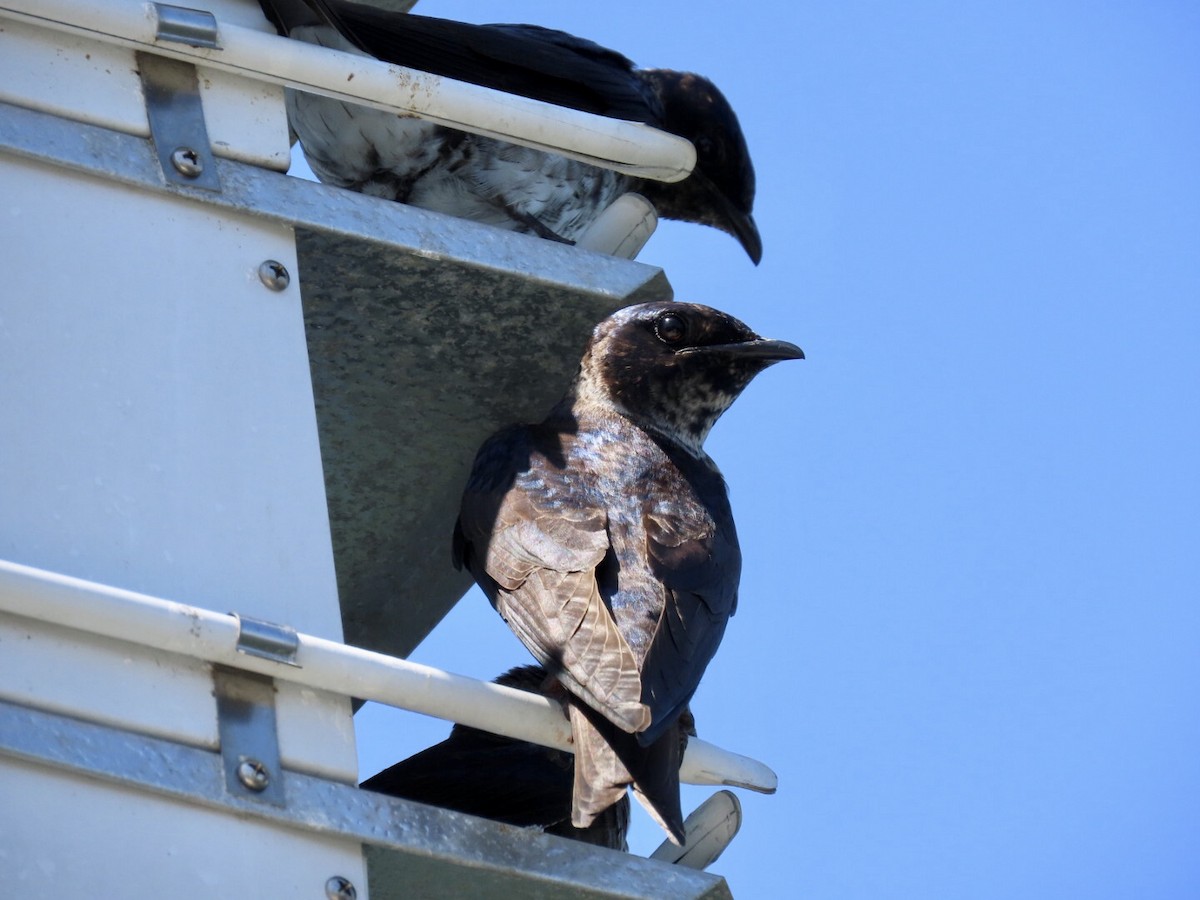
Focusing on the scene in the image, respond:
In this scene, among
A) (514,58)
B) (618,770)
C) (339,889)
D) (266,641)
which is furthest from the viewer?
(514,58)

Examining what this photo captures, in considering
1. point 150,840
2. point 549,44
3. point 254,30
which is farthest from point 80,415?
point 549,44

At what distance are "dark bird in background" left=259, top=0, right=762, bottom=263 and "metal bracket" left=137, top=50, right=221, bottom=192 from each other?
779mm

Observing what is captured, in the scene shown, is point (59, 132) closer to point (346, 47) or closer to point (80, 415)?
point (80, 415)

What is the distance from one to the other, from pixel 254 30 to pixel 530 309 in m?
0.73

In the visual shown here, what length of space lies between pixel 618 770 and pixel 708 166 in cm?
426

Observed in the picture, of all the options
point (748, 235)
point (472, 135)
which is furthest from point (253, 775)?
point (748, 235)

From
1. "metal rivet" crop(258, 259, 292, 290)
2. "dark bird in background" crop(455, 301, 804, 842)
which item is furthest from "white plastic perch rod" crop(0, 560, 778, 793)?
"metal rivet" crop(258, 259, 292, 290)

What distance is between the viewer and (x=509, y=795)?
397 cm

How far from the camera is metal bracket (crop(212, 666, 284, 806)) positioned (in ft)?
8.79

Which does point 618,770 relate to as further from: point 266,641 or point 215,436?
point 215,436

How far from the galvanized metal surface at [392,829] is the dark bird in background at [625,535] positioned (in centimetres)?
14

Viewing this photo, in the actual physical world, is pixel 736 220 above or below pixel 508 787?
below

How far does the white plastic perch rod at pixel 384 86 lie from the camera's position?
3.34m

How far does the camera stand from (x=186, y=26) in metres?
3.43
